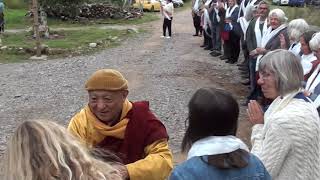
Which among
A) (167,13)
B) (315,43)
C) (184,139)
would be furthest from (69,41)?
(184,139)

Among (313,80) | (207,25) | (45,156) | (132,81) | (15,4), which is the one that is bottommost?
(15,4)

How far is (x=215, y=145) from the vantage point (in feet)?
8.08

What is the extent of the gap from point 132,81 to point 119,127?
892 centimetres

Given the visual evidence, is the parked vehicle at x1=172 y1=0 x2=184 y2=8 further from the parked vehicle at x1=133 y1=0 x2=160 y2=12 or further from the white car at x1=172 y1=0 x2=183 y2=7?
the parked vehicle at x1=133 y1=0 x2=160 y2=12

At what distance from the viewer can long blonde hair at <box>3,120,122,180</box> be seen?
6.69 feet

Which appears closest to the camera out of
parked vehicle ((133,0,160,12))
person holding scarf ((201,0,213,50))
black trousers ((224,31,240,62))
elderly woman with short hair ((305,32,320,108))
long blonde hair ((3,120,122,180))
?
long blonde hair ((3,120,122,180))

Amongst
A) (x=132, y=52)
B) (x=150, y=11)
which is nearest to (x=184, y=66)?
(x=132, y=52)

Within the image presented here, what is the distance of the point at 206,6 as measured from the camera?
667 inches

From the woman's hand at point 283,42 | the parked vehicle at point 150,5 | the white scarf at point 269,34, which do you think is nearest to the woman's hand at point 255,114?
the woman's hand at point 283,42

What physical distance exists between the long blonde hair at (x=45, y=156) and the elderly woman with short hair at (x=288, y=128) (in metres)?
Result: 1.40

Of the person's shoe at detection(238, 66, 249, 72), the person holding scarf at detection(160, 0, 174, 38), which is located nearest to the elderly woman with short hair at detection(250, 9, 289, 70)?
the person's shoe at detection(238, 66, 249, 72)

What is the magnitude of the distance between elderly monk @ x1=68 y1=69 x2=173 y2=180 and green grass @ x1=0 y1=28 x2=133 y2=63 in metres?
13.1

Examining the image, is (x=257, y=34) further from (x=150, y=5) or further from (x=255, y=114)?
(x=150, y=5)

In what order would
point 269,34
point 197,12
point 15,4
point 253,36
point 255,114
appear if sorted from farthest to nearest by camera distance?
point 15,4
point 197,12
point 253,36
point 269,34
point 255,114
